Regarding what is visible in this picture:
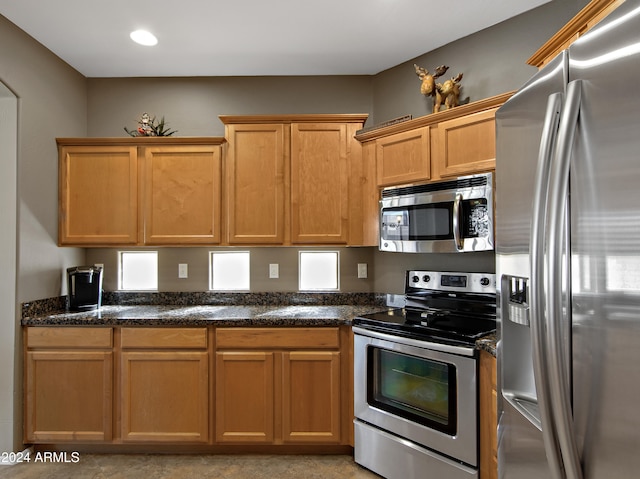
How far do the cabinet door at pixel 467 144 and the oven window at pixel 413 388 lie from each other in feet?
3.75

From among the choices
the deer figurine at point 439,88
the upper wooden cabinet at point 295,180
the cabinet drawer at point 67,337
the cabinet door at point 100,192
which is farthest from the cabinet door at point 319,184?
the cabinet drawer at point 67,337

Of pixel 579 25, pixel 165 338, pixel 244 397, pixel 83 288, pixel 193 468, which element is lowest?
pixel 193 468

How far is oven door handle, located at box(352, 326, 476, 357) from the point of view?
75.9 inches

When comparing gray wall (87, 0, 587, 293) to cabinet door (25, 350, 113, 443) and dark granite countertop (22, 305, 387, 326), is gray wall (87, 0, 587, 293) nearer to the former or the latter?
dark granite countertop (22, 305, 387, 326)

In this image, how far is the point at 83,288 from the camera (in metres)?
2.87

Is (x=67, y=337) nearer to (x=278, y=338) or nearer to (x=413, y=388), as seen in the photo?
(x=278, y=338)

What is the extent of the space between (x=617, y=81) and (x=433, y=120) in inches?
74.5

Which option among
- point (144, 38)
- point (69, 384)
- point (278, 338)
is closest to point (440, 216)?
point (278, 338)

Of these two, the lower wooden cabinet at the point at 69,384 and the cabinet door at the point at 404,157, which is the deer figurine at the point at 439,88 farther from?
the lower wooden cabinet at the point at 69,384

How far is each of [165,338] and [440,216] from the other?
1.94 m

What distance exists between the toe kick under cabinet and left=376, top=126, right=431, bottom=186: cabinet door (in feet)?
3.63

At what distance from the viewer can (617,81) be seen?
0.68 m

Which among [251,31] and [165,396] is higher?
[251,31]

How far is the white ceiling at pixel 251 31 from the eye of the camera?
7.60ft
